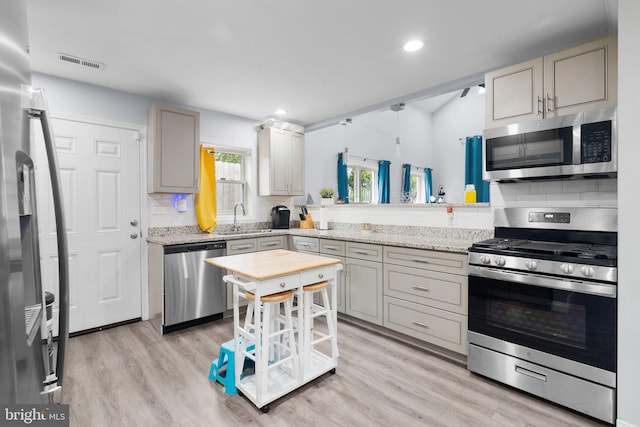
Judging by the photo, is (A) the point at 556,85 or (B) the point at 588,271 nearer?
(B) the point at 588,271

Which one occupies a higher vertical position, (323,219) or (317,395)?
(323,219)

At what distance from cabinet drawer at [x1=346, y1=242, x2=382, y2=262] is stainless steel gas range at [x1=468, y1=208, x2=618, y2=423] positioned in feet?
2.98

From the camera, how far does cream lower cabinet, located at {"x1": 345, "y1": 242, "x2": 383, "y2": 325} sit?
3070 mm

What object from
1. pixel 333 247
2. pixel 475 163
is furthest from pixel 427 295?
pixel 475 163

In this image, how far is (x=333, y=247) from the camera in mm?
3500

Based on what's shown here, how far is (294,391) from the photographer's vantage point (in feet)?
7.11

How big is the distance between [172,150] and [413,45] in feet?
8.53

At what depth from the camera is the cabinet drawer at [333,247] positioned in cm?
340

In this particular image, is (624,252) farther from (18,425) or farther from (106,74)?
(106,74)

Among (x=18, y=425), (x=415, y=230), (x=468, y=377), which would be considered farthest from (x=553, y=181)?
(x=18, y=425)

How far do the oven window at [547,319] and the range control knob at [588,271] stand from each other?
4.8 inches

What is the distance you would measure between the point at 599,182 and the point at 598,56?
0.85 metres

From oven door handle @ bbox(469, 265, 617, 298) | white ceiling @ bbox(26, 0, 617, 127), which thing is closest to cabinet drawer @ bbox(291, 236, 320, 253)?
white ceiling @ bbox(26, 0, 617, 127)

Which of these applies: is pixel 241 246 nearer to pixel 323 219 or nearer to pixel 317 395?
pixel 323 219
